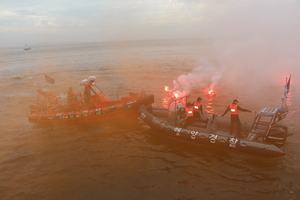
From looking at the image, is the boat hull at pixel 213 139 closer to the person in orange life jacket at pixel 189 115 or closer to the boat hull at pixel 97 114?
the person in orange life jacket at pixel 189 115

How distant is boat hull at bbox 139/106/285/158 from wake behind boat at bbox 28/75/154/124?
1.66 meters

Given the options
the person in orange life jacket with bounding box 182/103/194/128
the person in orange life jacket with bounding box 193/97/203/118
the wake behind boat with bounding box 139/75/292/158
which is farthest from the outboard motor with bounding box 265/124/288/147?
the person in orange life jacket with bounding box 182/103/194/128

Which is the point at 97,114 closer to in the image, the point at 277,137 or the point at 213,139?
the point at 213,139

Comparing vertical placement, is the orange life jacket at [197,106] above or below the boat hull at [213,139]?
above

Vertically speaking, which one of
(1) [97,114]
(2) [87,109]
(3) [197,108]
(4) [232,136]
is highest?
(3) [197,108]

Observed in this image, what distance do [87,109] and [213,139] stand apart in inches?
294

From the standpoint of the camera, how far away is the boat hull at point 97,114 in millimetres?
11216

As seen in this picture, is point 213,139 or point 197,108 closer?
point 213,139

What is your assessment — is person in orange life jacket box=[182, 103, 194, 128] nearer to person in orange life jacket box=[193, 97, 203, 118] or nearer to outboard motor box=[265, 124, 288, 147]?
person in orange life jacket box=[193, 97, 203, 118]

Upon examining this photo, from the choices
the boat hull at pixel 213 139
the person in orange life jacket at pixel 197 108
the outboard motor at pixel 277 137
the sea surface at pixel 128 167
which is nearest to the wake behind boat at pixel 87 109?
the sea surface at pixel 128 167

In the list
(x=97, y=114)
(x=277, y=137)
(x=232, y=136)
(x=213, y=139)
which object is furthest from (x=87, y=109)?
(x=277, y=137)

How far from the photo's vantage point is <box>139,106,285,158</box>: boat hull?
6.97 m

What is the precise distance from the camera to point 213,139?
25.7 feet

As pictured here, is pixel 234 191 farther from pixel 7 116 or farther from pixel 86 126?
pixel 7 116
